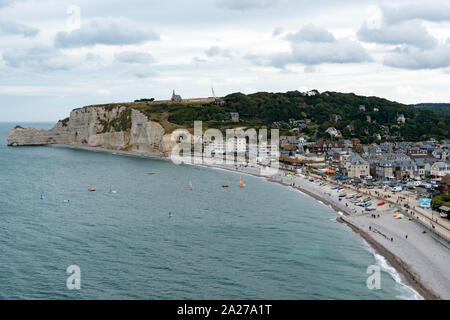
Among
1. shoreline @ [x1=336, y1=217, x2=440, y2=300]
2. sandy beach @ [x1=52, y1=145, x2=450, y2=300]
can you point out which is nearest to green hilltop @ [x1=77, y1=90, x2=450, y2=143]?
sandy beach @ [x1=52, y1=145, x2=450, y2=300]

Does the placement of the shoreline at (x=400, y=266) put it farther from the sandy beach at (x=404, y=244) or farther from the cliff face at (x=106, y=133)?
the cliff face at (x=106, y=133)

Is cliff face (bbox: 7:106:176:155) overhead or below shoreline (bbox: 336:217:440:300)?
overhead

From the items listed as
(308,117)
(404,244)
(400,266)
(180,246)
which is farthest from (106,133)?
(400,266)

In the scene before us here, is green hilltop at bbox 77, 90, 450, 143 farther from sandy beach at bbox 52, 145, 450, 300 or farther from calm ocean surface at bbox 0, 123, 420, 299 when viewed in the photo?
sandy beach at bbox 52, 145, 450, 300

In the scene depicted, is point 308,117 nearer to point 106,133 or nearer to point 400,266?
point 106,133

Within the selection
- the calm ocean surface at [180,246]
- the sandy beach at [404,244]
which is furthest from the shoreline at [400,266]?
the calm ocean surface at [180,246]

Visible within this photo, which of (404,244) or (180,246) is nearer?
(180,246)

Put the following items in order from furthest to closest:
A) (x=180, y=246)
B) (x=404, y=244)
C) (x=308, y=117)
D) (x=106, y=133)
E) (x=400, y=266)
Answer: (x=308, y=117) → (x=106, y=133) → (x=404, y=244) → (x=180, y=246) → (x=400, y=266)
